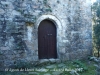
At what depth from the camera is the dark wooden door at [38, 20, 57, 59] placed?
25.9ft

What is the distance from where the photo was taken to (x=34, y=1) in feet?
24.9

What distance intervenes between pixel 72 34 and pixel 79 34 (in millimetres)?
413

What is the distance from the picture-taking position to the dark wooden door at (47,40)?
7909 mm

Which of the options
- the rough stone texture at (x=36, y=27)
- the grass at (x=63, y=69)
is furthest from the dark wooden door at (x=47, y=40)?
the grass at (x=63, y=69)

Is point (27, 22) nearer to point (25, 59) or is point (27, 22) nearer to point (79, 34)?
point (25, 59)

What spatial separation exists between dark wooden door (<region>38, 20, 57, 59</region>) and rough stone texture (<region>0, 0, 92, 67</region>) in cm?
27

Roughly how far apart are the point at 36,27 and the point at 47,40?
0.91 meters

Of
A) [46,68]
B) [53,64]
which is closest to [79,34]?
[53,64]

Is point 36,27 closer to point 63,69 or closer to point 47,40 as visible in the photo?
point 47,40

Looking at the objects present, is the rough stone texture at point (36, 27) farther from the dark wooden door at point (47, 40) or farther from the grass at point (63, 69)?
the grass at point (63, 69)

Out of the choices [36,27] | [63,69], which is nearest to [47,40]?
[36,27]

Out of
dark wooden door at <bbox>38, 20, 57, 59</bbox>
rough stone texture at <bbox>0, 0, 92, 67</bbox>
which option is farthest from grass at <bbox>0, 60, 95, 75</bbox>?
dark wooden door at <bbox>38, 20, 57, 59</bbox>

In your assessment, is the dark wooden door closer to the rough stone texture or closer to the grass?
the rough stone texture

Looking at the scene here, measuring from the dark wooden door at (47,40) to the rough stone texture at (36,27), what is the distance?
273mm
